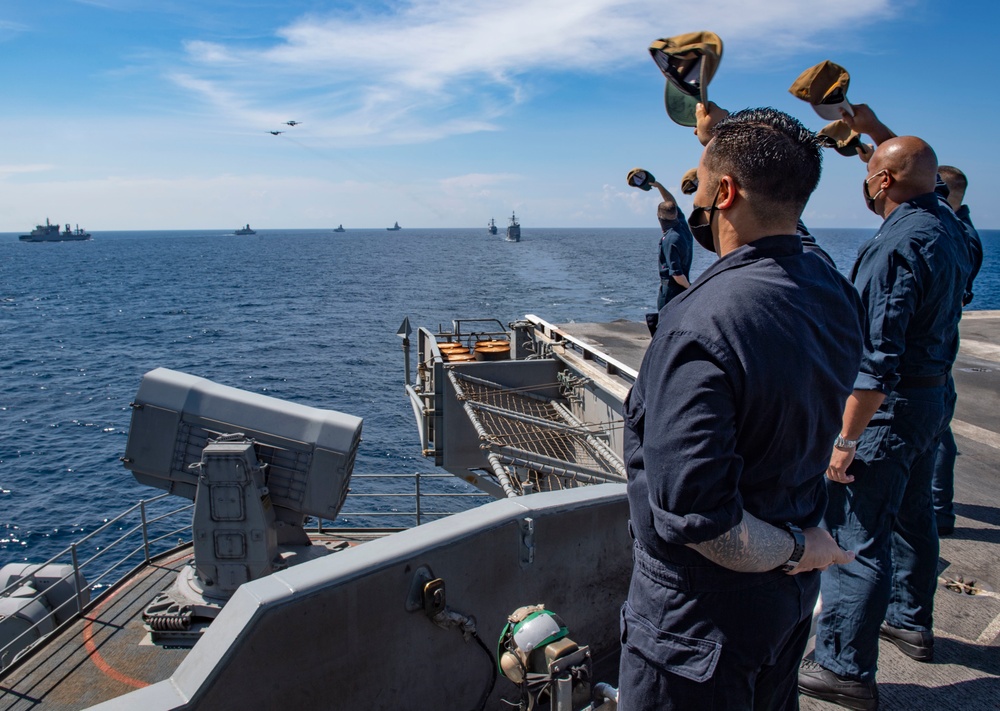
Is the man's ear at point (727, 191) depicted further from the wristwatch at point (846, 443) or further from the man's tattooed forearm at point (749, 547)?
the wristwatch at point (846, 443)

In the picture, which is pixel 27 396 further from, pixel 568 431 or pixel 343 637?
pixel 343 637

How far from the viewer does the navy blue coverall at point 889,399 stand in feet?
10.1

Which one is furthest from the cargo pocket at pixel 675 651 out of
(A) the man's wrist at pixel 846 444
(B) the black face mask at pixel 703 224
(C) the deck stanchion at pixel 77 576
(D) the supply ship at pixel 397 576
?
(C) the deck stanchion at pixel 77 576

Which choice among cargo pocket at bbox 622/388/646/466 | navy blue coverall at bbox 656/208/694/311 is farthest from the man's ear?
navy blue coverall at bbox 656/208/694/311

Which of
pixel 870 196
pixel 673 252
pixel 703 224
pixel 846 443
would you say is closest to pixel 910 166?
pixel 870 196

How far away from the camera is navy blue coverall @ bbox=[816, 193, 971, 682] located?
3.09m

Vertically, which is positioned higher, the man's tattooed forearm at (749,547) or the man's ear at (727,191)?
the man's ear at (727,191)

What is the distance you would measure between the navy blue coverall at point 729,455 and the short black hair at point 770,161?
10 cm

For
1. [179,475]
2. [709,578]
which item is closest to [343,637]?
[709,578]

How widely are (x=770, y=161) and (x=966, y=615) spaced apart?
3.52m

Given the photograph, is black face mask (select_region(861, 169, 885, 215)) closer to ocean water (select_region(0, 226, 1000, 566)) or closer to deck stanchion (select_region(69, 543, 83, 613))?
deck stanchion (select_region(69, 543, 83, 613))

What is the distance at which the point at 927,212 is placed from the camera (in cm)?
321

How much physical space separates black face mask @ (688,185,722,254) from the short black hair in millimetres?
92

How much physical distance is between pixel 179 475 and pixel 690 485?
6.71 m
